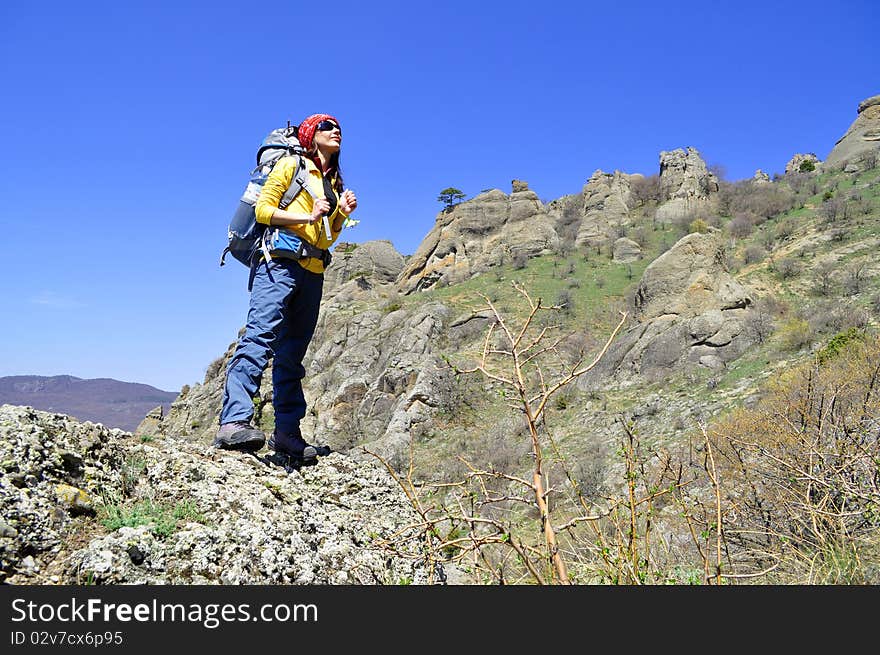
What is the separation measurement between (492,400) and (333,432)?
5.72 metres

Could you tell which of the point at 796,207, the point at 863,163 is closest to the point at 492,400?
the point at 796,207

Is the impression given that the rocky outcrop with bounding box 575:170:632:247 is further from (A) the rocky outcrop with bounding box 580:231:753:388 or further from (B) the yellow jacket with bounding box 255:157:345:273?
(B) the yellow jacket with bounding box 255:157:345:273

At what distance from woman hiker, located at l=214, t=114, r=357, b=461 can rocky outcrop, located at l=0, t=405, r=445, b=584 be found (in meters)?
0.36

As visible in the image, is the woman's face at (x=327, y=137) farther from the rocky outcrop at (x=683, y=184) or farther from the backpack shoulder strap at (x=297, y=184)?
the rocky outcrop at (x=683, y=184)

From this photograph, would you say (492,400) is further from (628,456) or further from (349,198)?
(628,456)

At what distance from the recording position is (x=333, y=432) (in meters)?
18.4

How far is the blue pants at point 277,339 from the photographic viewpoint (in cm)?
313

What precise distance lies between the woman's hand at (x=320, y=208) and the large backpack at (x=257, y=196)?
0.72 ft

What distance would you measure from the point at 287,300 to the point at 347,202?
697 mm

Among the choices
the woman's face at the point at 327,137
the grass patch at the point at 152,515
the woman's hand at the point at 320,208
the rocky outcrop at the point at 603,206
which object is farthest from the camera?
the rocky outcrop at the point at 603,206

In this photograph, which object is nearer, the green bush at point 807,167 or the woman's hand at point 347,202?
the woman's hand at point 347,202

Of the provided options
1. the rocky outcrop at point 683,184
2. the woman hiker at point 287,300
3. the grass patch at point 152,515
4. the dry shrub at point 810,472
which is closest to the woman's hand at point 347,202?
the woman hiker at point 287,300

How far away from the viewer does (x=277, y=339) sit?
3.31 m

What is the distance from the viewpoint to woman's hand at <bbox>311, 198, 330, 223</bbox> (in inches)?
121
